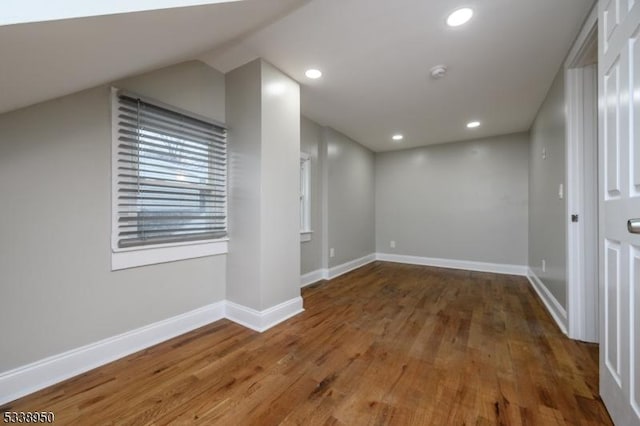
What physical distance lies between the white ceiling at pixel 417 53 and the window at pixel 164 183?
69 centimetres

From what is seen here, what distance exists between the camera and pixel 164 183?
1.96 meters

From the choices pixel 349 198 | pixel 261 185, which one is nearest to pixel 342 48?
pixel 261 185

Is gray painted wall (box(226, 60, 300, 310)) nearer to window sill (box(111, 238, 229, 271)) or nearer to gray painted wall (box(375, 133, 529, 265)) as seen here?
window sill (box(111, 238, 229, 271))

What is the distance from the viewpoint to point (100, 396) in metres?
1.38

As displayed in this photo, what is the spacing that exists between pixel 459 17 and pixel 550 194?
2.05m

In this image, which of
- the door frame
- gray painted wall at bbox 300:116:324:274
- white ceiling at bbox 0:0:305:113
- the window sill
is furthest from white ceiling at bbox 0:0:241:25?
the door frame

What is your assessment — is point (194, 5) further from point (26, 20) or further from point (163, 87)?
point (163, 87)

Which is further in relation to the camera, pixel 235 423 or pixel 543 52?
pixel 543 52

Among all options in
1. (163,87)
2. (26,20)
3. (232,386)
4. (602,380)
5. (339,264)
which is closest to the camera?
(26,20)

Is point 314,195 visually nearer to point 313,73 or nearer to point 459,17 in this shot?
point 313,73

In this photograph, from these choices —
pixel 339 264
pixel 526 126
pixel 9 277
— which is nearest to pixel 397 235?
pixel 339 264

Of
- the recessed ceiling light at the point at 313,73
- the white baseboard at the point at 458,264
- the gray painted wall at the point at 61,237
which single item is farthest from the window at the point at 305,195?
the white baseboard at the point at 458,264

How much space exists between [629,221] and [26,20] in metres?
2.31

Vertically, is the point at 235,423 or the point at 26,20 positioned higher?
the point at 26,20
